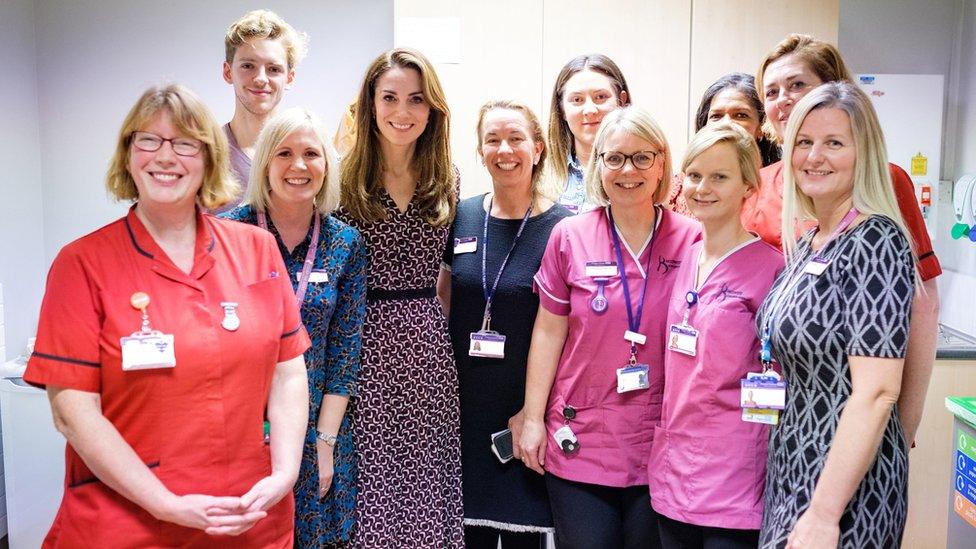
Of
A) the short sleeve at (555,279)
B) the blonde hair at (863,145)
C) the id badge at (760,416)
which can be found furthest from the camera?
the short sleeve at (555,279)

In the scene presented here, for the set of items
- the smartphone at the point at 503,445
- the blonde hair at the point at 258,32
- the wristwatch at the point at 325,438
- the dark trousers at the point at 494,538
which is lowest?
the dark trousers at the point at 494,538

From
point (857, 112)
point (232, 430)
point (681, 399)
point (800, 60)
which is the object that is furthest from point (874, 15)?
point (232, 430)

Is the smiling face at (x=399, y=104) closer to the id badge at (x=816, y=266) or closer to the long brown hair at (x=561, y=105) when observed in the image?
the long brown hair at (x=561, y=105)

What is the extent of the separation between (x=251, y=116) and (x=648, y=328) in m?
1.49

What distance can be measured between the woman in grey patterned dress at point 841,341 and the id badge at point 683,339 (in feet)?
0.56

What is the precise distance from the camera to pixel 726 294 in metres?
1.85

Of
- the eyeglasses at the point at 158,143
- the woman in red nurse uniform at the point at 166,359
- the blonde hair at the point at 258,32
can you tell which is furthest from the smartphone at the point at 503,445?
the blonde hair at the point at 258,32

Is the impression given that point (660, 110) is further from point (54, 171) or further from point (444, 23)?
point (54, 171)

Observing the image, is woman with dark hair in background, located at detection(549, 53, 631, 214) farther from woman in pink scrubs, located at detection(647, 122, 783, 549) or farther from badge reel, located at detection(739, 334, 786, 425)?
badge reel, located at detection(739, 334, 786, 425)

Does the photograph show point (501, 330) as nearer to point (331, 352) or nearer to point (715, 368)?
point (331, 352)

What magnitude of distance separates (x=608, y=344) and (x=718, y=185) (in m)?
0.48

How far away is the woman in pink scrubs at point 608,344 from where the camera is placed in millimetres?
2029

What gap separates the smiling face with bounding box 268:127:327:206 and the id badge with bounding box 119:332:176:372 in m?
0.59

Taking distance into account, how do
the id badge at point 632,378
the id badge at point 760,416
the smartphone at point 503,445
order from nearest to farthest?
the id badge at point 760,416 < the id badge at point 632,378 < the smartphone at point 503,445
